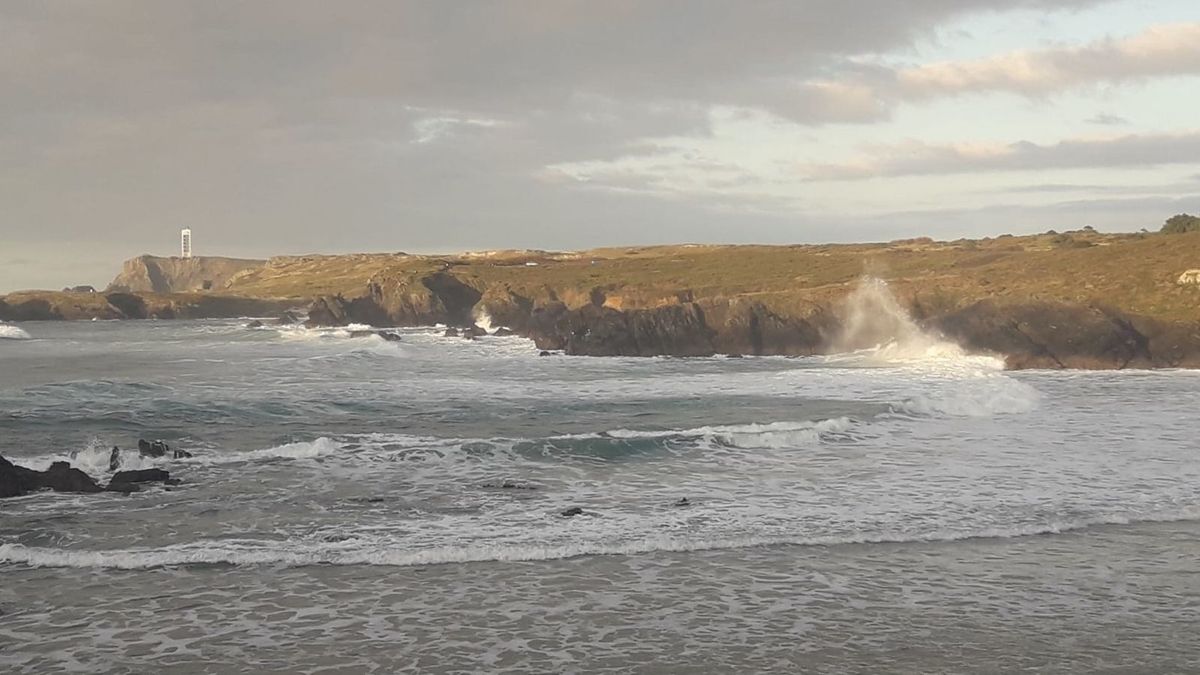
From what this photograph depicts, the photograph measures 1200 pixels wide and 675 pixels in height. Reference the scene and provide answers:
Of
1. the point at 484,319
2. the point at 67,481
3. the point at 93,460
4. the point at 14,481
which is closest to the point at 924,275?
the point at 484,319

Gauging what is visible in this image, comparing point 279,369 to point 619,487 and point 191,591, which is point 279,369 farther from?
point 191,591

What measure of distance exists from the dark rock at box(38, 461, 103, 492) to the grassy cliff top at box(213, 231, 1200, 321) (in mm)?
36921

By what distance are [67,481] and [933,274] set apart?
4728cm

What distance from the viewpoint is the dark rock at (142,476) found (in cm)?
1869

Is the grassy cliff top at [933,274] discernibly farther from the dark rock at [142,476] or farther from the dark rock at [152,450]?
the dark rock at [142,476]

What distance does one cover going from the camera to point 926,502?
1675 centimetres

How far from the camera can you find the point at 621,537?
575 inches

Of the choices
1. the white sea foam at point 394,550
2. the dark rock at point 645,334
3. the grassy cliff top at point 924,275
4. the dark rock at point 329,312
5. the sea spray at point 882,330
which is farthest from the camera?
the dark rock at point 329,312

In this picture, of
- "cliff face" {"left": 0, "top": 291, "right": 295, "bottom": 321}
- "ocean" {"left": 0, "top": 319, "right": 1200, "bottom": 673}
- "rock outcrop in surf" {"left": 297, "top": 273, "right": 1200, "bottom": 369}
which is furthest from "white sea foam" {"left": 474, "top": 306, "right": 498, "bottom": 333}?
"cliff face" {"left": 0, "top": 291, "right": 295, "bottom": 321}

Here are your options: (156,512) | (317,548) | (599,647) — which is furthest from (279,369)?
(599,647)

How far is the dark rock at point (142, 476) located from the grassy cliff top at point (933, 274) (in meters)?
35.6

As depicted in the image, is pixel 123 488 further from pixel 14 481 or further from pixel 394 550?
pixel 394 550

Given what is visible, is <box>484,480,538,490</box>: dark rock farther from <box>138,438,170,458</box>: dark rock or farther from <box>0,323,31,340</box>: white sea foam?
<box>0,323,31,340</box>: white sea foam

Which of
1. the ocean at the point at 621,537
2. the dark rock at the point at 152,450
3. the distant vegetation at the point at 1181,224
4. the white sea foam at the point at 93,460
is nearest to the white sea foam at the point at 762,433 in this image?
the ocean at the point at 621,537
